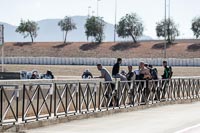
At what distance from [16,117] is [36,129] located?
0.70 m

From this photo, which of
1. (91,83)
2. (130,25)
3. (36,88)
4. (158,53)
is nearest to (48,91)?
(36,88)

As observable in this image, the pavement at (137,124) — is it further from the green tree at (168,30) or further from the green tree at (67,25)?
the green tree at (67,25)

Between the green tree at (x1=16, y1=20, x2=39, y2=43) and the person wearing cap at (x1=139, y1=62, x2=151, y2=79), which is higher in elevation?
the green tree at (x1=16, y1=20, x2=39, y2=43)

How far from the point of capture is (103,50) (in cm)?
11694

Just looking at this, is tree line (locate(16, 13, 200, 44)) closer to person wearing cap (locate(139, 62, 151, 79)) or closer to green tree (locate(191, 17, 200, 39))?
green tree (locate(191, 17, 200, 39))

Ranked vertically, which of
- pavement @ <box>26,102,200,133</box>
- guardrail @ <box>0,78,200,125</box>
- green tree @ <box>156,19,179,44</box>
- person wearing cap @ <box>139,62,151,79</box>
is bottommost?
pavement @ <box>26,102,200,133</box>

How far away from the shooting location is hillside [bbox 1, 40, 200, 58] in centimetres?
10874

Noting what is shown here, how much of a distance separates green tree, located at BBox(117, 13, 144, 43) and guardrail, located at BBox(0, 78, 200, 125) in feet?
Result: 355

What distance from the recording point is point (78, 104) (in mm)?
18688

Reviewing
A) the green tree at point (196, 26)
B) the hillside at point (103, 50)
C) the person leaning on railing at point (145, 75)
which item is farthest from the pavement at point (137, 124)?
the green tree at point (196, 26)

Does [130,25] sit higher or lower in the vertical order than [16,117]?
higher

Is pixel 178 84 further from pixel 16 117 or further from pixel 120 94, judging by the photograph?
pixel 16 117

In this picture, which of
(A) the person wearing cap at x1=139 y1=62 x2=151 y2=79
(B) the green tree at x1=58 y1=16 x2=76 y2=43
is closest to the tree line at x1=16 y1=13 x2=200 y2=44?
(B) the green tree at x1=58 y1=16 x2=76 y2=43

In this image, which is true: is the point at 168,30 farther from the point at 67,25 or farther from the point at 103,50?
the point at 67,25
